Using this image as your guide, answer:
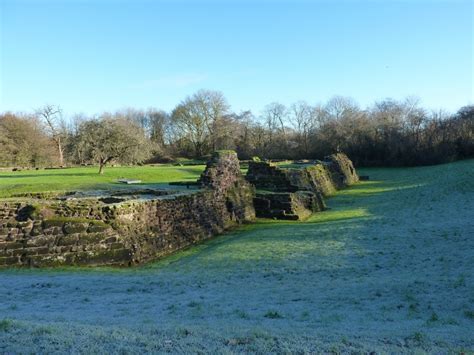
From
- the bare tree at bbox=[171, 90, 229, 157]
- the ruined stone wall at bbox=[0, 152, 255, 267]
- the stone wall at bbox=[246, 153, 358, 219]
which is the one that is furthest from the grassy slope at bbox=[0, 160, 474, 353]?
the bare tree at bbox=[171, 90, 229, 157]

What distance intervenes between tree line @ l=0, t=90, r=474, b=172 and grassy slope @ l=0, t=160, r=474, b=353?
21195mm

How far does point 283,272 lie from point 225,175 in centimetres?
1041

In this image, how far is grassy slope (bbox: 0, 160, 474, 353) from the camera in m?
4.74

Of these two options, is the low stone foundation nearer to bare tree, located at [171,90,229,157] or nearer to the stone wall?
the stone wall

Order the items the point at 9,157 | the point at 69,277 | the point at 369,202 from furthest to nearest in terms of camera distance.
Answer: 1. the point at 9,157
2. the point at 369,202
3. the point at 69,277

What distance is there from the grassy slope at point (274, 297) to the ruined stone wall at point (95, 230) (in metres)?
0.70

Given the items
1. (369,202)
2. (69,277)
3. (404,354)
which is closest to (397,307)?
(404,354)

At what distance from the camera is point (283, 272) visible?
9.96 m

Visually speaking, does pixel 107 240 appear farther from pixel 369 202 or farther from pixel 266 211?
pixel 369 202

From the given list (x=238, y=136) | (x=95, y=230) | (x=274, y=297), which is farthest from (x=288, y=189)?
(x=238, y=136)

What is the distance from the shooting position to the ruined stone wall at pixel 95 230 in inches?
449

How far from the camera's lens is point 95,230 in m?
12.2

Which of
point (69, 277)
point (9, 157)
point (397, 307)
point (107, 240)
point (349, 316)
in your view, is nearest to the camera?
point (349, 316)

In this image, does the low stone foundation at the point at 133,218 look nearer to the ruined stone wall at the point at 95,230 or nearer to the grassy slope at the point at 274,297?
the ruined stone wall at the point at 95,230
